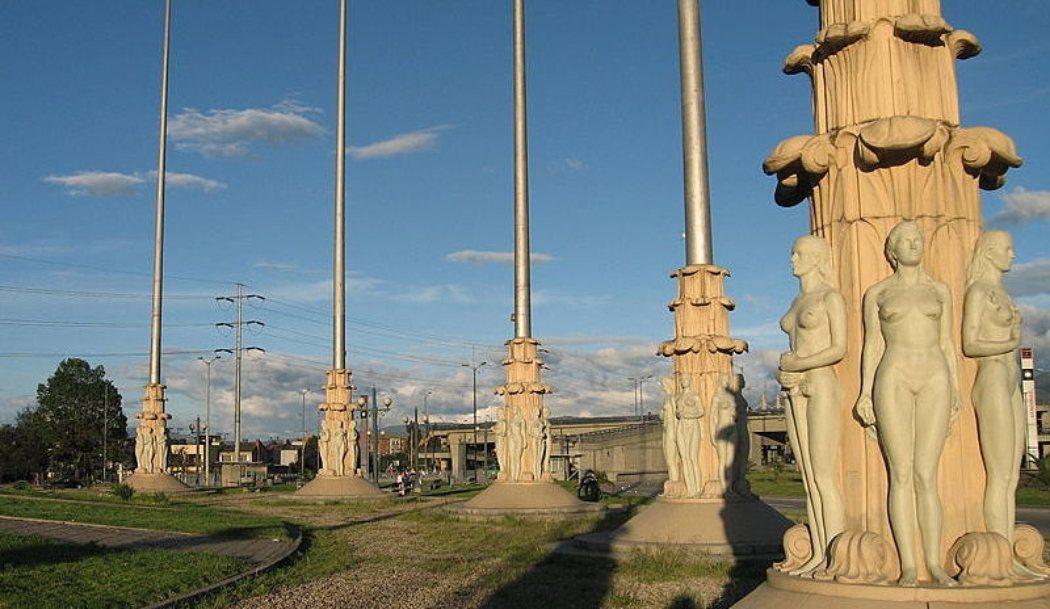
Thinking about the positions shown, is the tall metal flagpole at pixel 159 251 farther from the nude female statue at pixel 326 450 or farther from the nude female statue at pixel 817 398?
the nude female statue at pixel 817 398

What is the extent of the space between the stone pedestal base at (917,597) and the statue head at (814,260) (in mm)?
2276

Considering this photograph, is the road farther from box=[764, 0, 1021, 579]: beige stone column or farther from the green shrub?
the green shrub

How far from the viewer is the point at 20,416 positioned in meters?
105

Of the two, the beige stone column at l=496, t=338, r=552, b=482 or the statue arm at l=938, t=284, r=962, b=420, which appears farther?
the beige stone column at l=496, t=338, r=552, b=482

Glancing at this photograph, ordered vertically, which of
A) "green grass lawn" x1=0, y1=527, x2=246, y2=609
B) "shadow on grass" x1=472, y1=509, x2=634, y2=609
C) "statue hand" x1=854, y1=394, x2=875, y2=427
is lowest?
"shadow on grass" x1=472, y1=509, x2=634, y2=609

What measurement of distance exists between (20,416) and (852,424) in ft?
368

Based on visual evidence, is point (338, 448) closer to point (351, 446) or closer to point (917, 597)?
point (351, 446)

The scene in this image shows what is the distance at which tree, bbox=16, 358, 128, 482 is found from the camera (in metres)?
83.5

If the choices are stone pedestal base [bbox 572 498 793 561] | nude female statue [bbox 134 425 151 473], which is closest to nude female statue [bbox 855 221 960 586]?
stone pedestal base [bbox 572 498 793 561]

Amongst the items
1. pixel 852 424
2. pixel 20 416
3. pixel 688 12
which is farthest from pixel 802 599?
pixel 20 416

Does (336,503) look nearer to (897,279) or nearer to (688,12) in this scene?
(688,12)

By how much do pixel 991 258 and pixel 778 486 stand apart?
40.2 metres

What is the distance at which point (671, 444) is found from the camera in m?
18.6

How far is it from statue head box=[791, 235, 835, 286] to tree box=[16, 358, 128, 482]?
81750 millimetres
